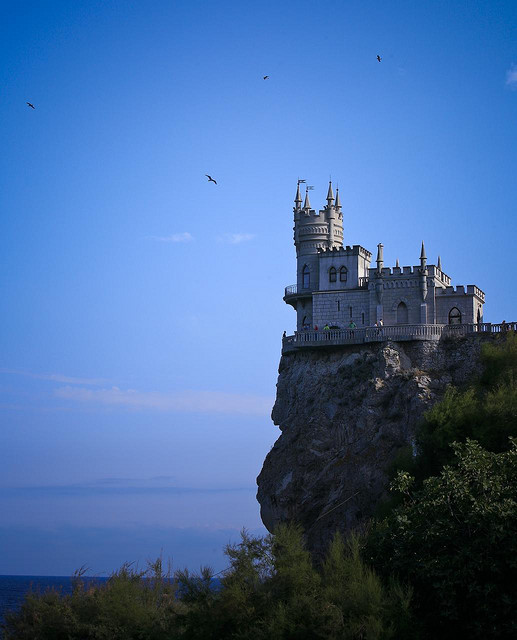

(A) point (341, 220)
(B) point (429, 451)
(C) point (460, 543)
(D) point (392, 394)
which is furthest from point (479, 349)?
(C) point (460, 543)

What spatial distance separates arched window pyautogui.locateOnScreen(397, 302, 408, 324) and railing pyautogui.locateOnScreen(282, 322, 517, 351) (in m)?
2.43

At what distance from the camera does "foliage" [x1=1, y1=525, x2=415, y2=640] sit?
35.3m

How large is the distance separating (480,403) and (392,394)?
10.2m

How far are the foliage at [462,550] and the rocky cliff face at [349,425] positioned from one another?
20.0 metres

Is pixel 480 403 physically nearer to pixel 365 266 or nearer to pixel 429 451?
pixel 429 451

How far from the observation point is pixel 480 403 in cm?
5519

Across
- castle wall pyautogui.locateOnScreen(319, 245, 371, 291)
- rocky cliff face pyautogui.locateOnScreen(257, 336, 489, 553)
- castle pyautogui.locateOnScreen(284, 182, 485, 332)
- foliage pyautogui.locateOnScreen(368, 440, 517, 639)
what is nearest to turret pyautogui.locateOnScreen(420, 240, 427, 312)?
castle pyautogui.locateOnScreen(284, 182, 485, 332)

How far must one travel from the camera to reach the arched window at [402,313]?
69250 mm

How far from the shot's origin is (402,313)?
6938 centimetres

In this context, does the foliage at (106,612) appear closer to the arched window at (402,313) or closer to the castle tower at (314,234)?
the arched window at (402,313)

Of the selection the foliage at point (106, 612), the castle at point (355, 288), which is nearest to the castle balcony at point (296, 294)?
the castle at point (355, 288)

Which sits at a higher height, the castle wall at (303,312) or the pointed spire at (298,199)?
the pointed spire at (298,199)

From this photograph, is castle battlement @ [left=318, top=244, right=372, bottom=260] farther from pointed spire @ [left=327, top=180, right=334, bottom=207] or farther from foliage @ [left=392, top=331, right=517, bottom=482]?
foliage @ [left=392, top=331, right=517, bottom=482]

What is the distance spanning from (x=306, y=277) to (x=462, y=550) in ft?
131
